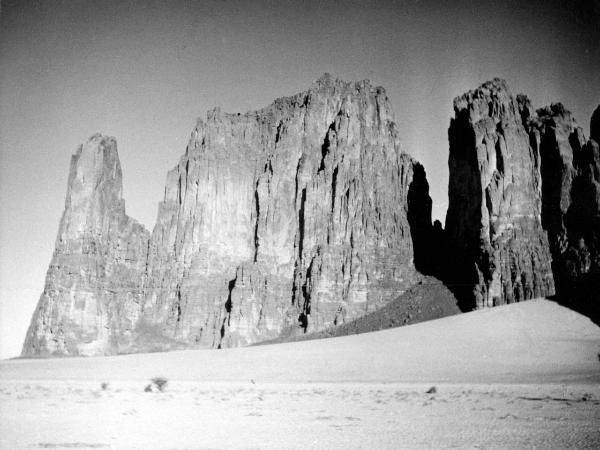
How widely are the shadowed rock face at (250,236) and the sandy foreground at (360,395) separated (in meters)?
63.9

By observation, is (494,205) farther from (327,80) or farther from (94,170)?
(94,170)

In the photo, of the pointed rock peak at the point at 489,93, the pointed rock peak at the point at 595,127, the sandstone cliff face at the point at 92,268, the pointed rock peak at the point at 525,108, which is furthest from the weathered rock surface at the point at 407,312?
the pointed rock peak at the point at 595,127

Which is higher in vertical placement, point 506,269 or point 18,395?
point 506,269

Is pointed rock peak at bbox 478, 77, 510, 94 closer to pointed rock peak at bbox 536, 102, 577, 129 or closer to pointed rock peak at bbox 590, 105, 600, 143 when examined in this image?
pointed rock peak at bbox 536, 102, 577, 129

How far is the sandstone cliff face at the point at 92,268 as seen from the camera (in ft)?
395

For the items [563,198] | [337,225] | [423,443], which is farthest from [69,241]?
[423,443]

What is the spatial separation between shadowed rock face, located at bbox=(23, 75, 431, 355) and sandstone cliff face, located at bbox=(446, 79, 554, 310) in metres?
16.9

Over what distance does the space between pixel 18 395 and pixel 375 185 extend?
111m

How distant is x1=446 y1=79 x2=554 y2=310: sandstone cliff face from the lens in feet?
330

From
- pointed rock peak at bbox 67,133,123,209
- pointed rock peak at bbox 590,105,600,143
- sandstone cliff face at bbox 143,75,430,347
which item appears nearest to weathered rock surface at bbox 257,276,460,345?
sandstone cliff face at bbox 143,75,430,347

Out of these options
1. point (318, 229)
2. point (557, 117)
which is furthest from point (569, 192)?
point (318, 229)

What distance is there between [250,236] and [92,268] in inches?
1432

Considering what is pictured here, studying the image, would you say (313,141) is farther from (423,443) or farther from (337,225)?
(423,443)

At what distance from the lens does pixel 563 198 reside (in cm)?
10906
